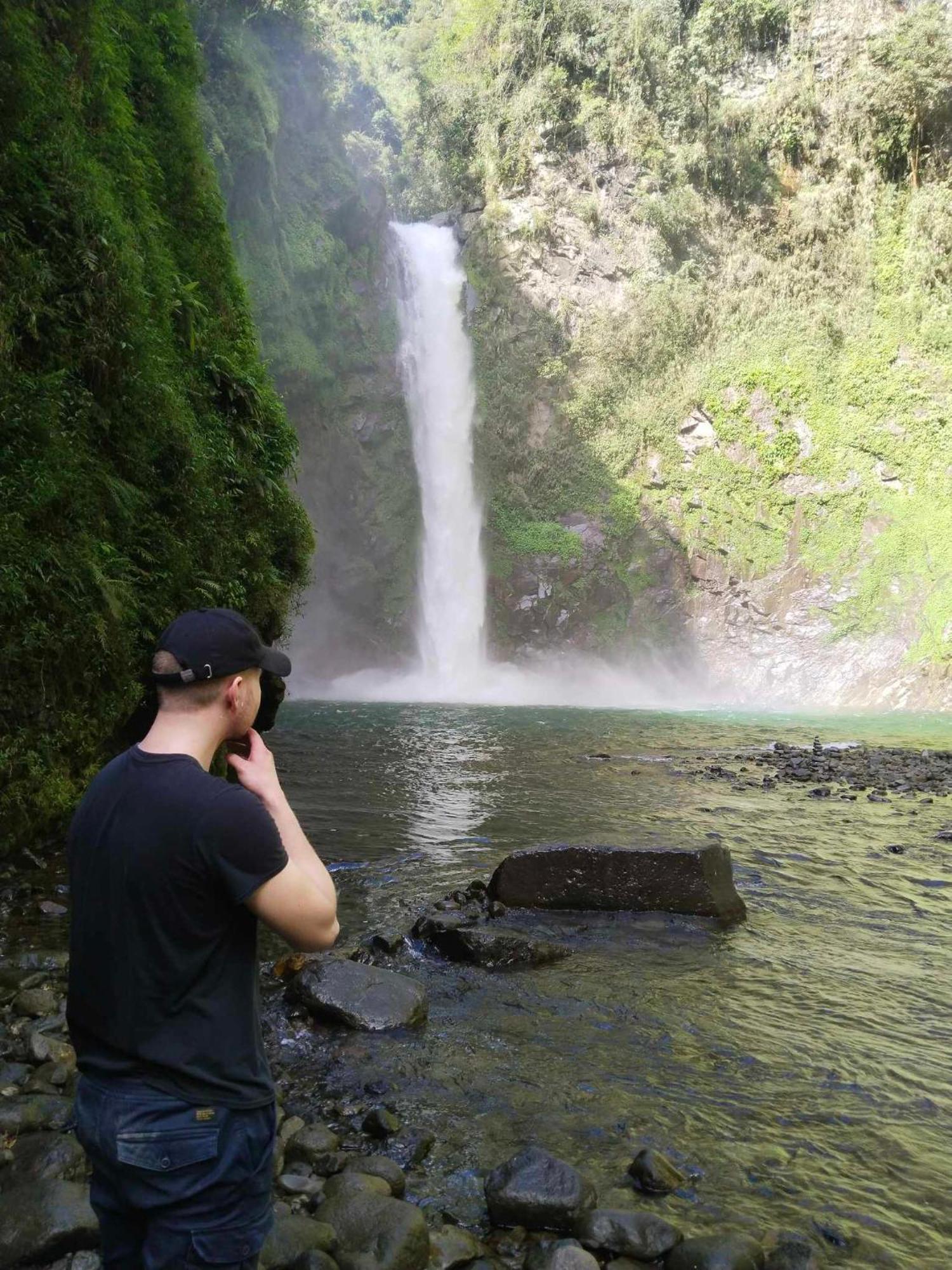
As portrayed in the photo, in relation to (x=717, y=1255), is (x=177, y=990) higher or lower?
higher

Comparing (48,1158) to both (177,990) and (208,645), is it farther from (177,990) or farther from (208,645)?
(208,645)

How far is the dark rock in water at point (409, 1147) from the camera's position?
3463 mm

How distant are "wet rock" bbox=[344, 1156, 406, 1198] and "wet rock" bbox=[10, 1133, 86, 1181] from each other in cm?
99

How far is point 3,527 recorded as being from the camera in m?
5.58

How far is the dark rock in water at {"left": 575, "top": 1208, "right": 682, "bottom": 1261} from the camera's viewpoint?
2.89 m

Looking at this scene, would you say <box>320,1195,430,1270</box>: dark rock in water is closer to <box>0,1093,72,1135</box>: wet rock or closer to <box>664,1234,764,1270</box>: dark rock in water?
<box>664,1234,764,1270</box>: dark rock in water

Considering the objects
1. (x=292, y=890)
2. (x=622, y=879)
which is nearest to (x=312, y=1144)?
(x=292, y=890)

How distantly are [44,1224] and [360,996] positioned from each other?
220cm

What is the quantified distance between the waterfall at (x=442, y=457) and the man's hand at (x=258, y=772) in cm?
2810

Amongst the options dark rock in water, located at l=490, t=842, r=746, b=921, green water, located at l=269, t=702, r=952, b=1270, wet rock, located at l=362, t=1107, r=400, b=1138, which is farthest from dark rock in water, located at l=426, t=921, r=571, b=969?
wet rock, located at l=362, t=1107, r=400, b=1138

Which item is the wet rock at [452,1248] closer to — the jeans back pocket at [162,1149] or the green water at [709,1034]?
the green water at [709,1034]

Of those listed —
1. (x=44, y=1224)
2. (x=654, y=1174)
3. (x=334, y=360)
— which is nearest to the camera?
(x=44, y=1224)

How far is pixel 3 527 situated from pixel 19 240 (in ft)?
7.79

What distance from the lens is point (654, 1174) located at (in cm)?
328
